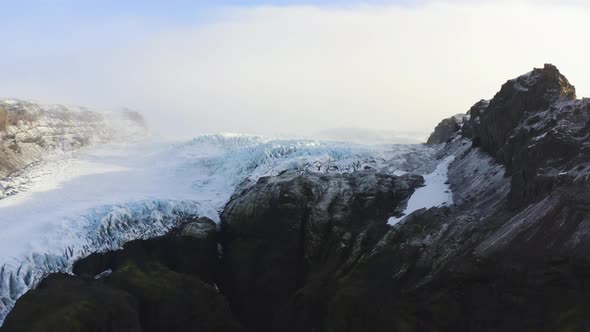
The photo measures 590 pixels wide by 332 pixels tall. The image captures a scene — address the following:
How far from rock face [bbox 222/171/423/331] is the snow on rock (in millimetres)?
1028

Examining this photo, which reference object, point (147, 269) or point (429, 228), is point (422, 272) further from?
point (147, 269)

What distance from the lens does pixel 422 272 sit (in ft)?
119

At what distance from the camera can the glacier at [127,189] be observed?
4850 centimetres

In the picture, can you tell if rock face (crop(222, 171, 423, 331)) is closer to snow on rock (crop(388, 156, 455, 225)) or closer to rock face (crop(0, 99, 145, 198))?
snow on rock (crop(388, 156, 455, 225))

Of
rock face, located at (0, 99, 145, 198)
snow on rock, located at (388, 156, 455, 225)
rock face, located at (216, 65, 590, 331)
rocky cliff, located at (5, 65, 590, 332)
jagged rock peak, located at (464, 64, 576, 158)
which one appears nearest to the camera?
rock face, located at (216, 65, 590, 331)

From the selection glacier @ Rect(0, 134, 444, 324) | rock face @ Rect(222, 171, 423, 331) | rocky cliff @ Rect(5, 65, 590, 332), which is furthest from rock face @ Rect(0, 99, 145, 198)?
rocky cliff @ Rect(5, 65, 590, 332)

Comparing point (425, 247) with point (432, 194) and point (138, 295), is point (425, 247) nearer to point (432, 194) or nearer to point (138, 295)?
point (432, 194)

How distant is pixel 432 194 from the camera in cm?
4791

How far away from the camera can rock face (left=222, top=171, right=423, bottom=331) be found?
4659 centimetres

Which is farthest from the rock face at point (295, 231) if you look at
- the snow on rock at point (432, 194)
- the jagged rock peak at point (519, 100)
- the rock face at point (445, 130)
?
the rock face at point (445, 130)

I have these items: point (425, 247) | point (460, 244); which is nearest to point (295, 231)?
point (425, 247)

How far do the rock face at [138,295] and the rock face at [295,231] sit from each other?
11.2 ft

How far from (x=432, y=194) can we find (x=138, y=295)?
2522 centimetres

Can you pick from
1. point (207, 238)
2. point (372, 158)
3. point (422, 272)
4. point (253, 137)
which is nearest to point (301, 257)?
point (207, 238)
